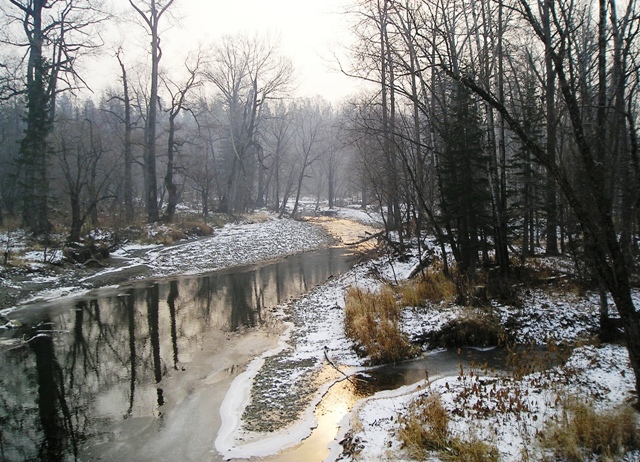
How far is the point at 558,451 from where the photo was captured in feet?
14.4

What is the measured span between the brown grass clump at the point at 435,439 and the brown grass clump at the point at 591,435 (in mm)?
695

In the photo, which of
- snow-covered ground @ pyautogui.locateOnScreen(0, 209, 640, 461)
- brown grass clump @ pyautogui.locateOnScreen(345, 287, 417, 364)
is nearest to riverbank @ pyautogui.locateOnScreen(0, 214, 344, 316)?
snow-covered ground @ pyautogui.locateOnScreen(0, 209, 640, 461)

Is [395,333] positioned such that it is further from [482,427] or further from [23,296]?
[23,296]

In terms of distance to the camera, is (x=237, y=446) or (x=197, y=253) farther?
(x=197, y=253)

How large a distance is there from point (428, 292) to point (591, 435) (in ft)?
22.0

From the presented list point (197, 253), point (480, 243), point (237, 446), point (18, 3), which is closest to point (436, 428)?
point (237, 446)

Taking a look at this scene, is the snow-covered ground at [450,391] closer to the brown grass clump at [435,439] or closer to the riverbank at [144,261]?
the brown grass clump at [435,439]

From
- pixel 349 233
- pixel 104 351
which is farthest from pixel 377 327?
pixel 349 233

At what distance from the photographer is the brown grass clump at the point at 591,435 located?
4.30 m

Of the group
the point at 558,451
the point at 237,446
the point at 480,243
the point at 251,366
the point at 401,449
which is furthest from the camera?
the point at 480,243

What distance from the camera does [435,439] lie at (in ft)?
15.9

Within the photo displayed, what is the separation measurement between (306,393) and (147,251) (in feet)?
52.0

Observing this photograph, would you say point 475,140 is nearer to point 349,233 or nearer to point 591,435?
point 591,435

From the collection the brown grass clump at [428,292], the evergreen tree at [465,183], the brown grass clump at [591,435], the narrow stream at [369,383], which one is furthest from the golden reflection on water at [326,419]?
the evergreen tree at [465,183]
